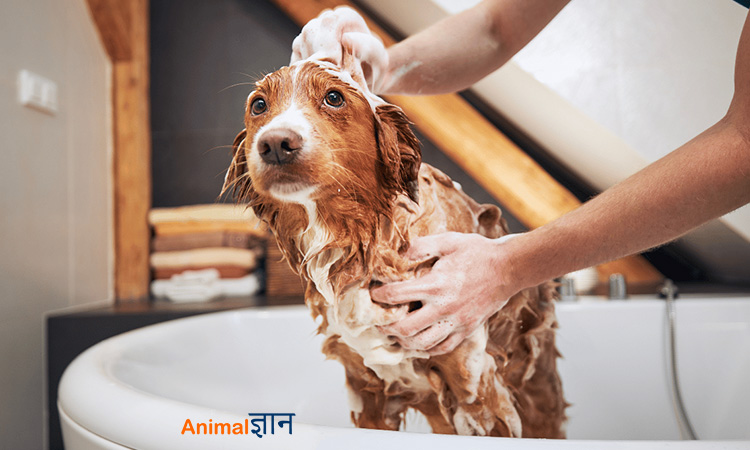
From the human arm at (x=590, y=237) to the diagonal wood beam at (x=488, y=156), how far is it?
0.92m

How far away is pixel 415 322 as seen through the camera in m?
0.54

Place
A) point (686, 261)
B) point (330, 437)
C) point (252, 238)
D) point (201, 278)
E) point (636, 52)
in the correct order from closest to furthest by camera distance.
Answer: point (330, 437), point (636, 52), point (686, 261), point (201, 278), point (252, 238)

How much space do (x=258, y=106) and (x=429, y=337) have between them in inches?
12.1

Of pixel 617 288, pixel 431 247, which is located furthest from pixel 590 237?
pixel 617 288

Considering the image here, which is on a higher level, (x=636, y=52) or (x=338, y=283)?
(x=636, y=52)

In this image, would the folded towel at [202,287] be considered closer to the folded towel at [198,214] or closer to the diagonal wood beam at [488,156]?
the folded towel at [198,214]

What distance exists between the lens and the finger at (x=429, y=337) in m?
0.55

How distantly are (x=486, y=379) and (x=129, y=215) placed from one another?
175 cm

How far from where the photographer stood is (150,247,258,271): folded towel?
1819mm

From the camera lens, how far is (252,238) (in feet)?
6.15

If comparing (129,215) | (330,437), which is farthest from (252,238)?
(330,437)

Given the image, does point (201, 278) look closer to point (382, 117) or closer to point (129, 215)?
point (129, 215)

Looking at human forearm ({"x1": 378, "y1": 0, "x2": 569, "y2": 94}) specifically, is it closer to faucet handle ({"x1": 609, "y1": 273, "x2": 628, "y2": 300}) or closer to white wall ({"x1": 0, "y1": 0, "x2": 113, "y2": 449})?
faucet handle ({"x1": 609, "y1": 273, "x2": 628, "y2": 300})

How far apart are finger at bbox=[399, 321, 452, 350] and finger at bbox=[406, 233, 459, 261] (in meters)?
0.08
